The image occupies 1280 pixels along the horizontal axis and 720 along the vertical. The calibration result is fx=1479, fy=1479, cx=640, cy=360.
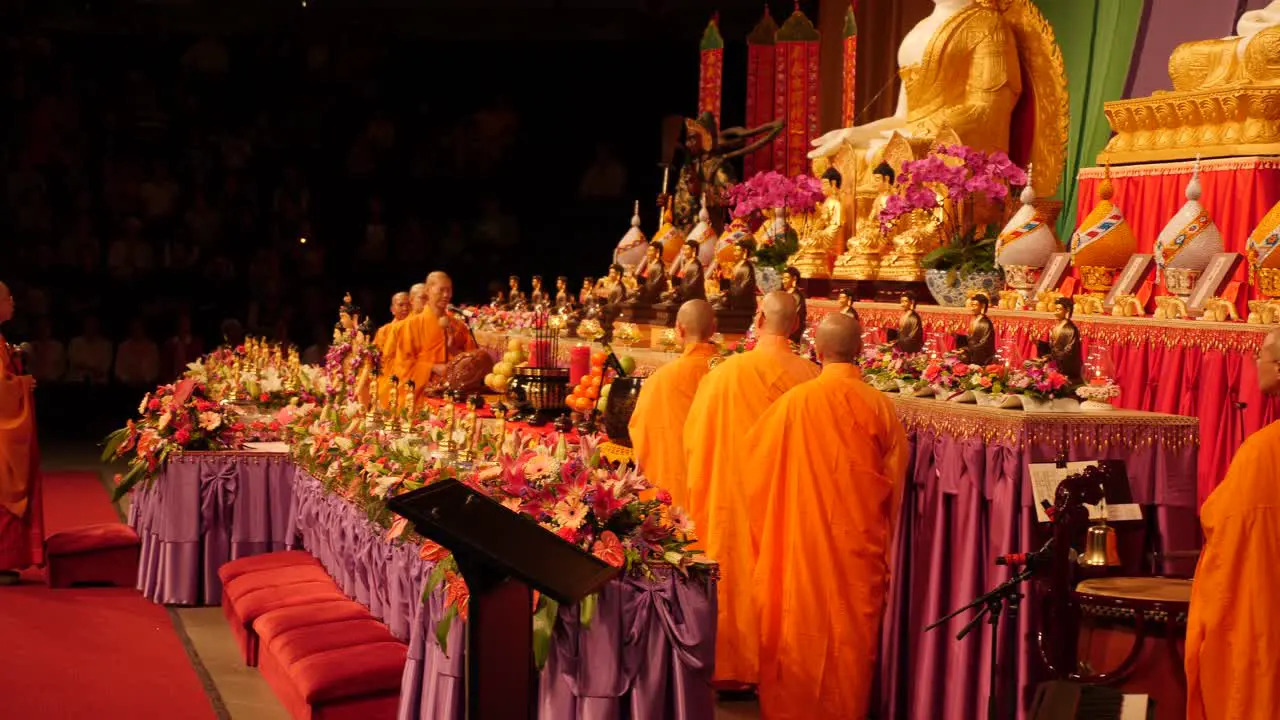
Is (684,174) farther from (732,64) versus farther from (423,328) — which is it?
(732,64)

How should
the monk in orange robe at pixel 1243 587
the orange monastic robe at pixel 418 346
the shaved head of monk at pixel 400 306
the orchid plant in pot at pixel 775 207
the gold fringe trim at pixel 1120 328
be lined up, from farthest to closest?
1. the shaved head of monk at pixel 400 306
2. the orange monastic robe at pixel 418 346
3. the orchid plant in pot at pixel 775 207
4. the gold fringe trim at pixel 1120 328
5. the monk in orange robe at pixel 1243 587

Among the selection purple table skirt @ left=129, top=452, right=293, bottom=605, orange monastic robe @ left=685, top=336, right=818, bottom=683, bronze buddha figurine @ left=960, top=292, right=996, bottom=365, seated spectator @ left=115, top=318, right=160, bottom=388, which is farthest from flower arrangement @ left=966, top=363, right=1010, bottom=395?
seated spectator @ left=115, top=318, right=160, bottom=388

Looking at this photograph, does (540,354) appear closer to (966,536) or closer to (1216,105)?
(966,536)

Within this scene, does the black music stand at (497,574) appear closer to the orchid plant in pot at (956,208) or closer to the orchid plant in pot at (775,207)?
the orchid plant in pot at (956,208)

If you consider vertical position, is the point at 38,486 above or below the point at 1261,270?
below

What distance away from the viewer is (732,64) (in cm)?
1388

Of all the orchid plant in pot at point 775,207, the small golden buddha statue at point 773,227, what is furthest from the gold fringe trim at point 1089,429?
Result: the small golden buddha statue at point 773,227

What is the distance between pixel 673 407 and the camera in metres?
5.63

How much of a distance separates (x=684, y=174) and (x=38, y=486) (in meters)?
5.12

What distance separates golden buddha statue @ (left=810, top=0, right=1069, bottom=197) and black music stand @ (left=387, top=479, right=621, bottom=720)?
19.4 feet

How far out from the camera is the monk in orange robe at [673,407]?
5.61m

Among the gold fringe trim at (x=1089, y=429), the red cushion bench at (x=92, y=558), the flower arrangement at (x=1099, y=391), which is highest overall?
the flower arrangement at (x=1099, y=391)

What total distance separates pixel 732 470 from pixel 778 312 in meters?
0.57

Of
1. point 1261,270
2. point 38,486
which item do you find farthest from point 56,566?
point 1261,270
